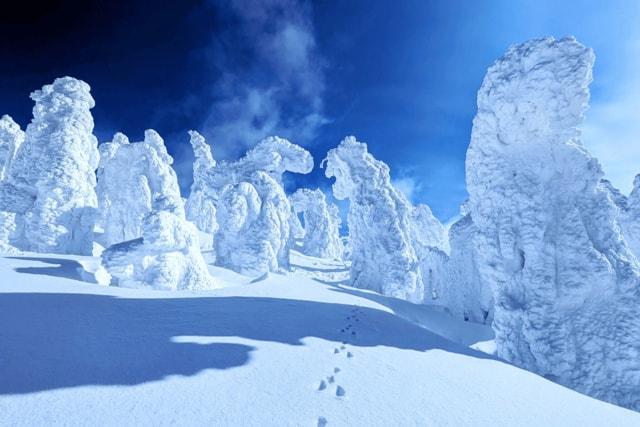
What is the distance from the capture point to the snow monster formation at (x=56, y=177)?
20578 millimetres

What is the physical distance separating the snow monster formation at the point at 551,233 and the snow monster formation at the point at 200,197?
46.2 meters

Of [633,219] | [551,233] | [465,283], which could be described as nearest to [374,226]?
[465,283]

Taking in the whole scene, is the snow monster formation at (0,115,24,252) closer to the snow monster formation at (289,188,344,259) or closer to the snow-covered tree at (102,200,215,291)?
the snow-covered tree at (102,200,215,291)

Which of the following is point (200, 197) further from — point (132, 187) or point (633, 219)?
point (633, 219)

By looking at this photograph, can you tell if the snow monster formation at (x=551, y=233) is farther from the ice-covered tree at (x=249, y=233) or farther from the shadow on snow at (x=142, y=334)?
the ice-covered tree at (x=249, y=233)

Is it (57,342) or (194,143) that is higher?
(194,143)

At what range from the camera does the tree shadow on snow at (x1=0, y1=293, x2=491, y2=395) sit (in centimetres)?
398

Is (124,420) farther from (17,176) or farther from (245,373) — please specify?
(17,176)

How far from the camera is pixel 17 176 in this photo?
70.5 feet

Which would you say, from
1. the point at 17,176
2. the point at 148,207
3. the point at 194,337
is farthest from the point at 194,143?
the point at 194,337

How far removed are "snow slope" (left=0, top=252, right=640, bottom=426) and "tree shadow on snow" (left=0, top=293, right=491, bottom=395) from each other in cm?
2

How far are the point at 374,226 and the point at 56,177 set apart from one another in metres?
25.3

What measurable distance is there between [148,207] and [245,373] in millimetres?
33042

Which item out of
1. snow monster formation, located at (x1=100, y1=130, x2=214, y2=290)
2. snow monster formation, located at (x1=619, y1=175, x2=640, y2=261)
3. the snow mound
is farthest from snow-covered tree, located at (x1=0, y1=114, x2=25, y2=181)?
snow monster formation, located at (x1=619, y1=175, x2=640, y2=261)
